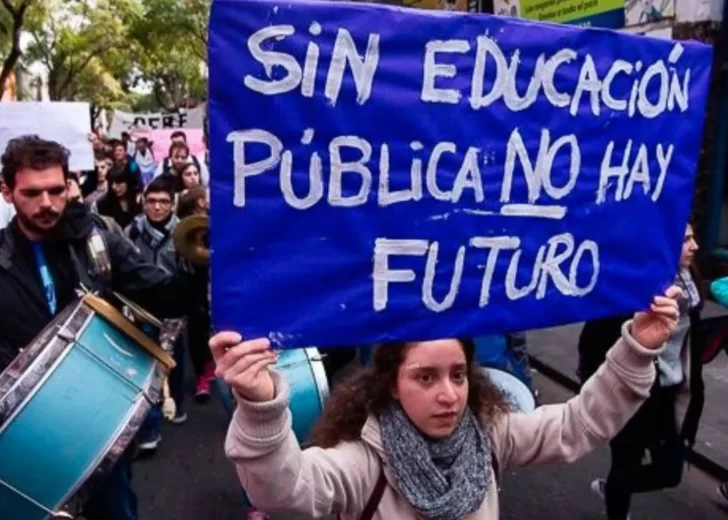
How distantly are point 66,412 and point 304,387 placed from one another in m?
1.27

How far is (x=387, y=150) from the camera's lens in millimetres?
1814

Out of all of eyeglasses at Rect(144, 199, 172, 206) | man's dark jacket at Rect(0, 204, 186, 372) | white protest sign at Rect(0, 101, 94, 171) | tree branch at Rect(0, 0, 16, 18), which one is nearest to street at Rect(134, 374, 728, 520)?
eyeglasses at Rect(144, 199, 172, 206)

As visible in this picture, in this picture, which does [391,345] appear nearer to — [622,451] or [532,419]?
[532,419]

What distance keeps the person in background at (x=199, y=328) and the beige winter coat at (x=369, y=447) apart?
12.0ft

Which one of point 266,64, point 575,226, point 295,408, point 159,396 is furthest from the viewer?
point 295,408

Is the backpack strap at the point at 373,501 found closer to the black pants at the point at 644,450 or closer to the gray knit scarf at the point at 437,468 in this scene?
the gray knit scarf at the point at 437,468

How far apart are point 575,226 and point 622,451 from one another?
81.2 inches

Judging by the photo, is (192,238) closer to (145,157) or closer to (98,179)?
(98,179)

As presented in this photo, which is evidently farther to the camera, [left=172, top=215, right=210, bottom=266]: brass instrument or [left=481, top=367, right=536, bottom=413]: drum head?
[left=172, top=215, right=210, bottom=266]: brass instrument

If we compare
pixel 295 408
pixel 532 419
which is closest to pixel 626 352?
pixel 532 419

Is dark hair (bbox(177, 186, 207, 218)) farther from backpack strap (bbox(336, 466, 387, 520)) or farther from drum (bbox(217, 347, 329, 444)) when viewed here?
backpack strap (bbox(336, 466, 387, 520))

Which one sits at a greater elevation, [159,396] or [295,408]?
[159,396]

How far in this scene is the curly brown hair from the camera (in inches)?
78.2

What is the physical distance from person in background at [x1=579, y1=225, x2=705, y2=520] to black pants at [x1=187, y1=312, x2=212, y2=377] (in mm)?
2957
